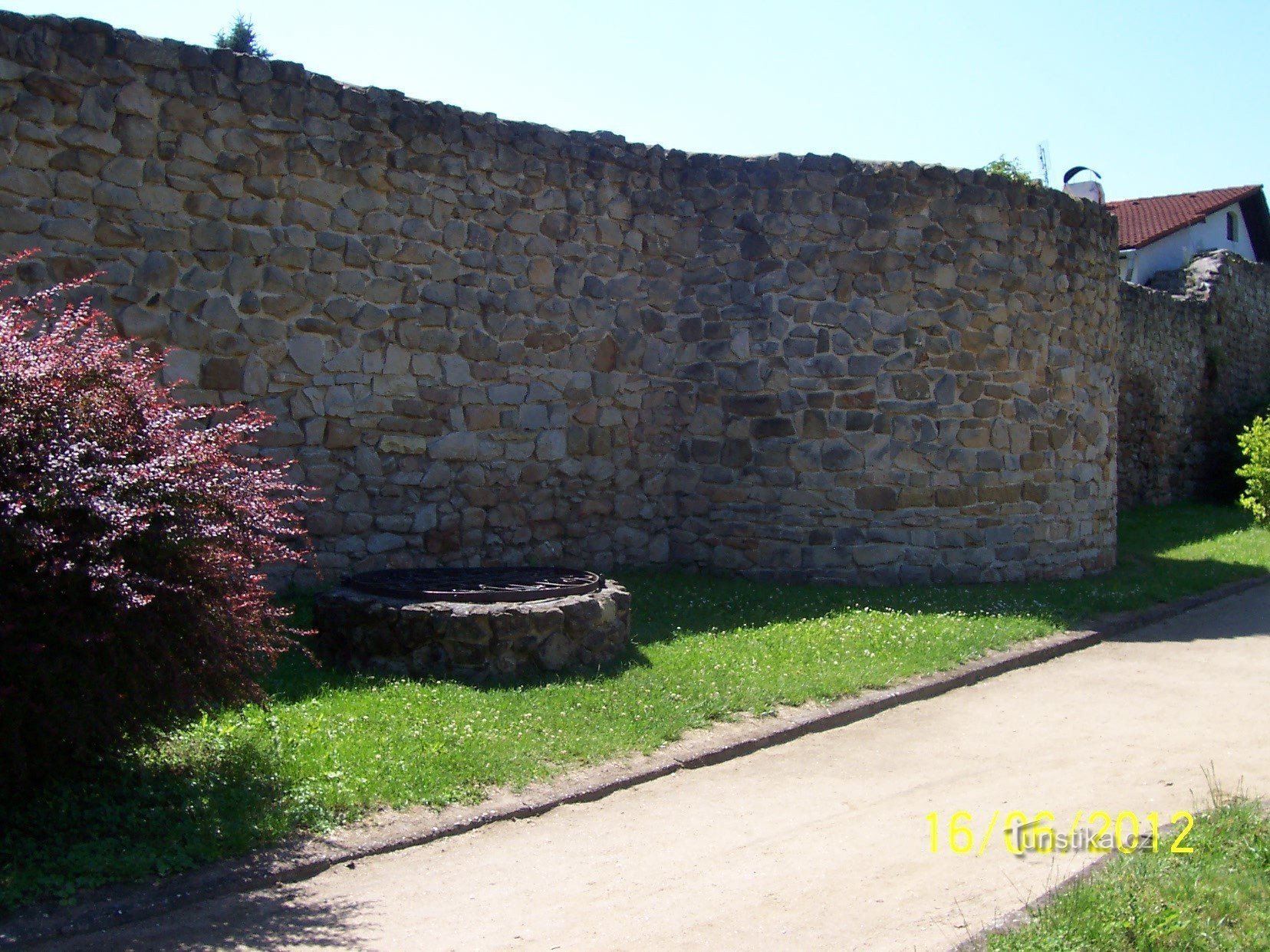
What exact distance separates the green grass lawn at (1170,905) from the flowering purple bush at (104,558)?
2.99 m

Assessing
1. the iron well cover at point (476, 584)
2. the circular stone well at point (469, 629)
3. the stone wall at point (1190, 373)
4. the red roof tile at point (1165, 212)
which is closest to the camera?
the circular stone well at point (469, 629)

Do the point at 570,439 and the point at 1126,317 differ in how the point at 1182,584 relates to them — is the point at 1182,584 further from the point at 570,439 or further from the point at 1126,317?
the point at 1126,317

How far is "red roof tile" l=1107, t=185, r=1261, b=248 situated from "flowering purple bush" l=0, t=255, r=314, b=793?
24677 millimetres

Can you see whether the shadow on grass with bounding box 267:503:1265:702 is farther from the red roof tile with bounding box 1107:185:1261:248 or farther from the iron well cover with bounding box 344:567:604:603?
the red roof tile with bounding box 1107:185:1261:248

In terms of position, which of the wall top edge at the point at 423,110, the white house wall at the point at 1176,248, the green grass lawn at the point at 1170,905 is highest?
the white house wall at the point at 1176,248

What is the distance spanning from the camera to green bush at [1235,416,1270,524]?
53.7 ft

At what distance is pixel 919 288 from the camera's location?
33.3 ft

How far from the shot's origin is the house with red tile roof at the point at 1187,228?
86.8 feet

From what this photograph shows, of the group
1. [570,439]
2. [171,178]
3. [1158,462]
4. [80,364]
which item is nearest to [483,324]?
[570,439]

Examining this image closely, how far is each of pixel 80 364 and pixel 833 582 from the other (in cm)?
688

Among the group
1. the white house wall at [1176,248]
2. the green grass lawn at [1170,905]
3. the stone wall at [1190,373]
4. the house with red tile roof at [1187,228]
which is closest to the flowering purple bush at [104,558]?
the green grass lawn at [1170,905]

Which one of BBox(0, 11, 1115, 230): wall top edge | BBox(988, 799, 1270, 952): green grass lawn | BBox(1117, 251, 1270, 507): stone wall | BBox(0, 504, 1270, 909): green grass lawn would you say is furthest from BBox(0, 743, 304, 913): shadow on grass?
BBox(1117, 251, 1270, 507): stone wall

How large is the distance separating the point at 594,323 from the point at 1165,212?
22928 millimetres

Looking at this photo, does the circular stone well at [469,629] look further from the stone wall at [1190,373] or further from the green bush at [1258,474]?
the stone wall at [1190,373]
